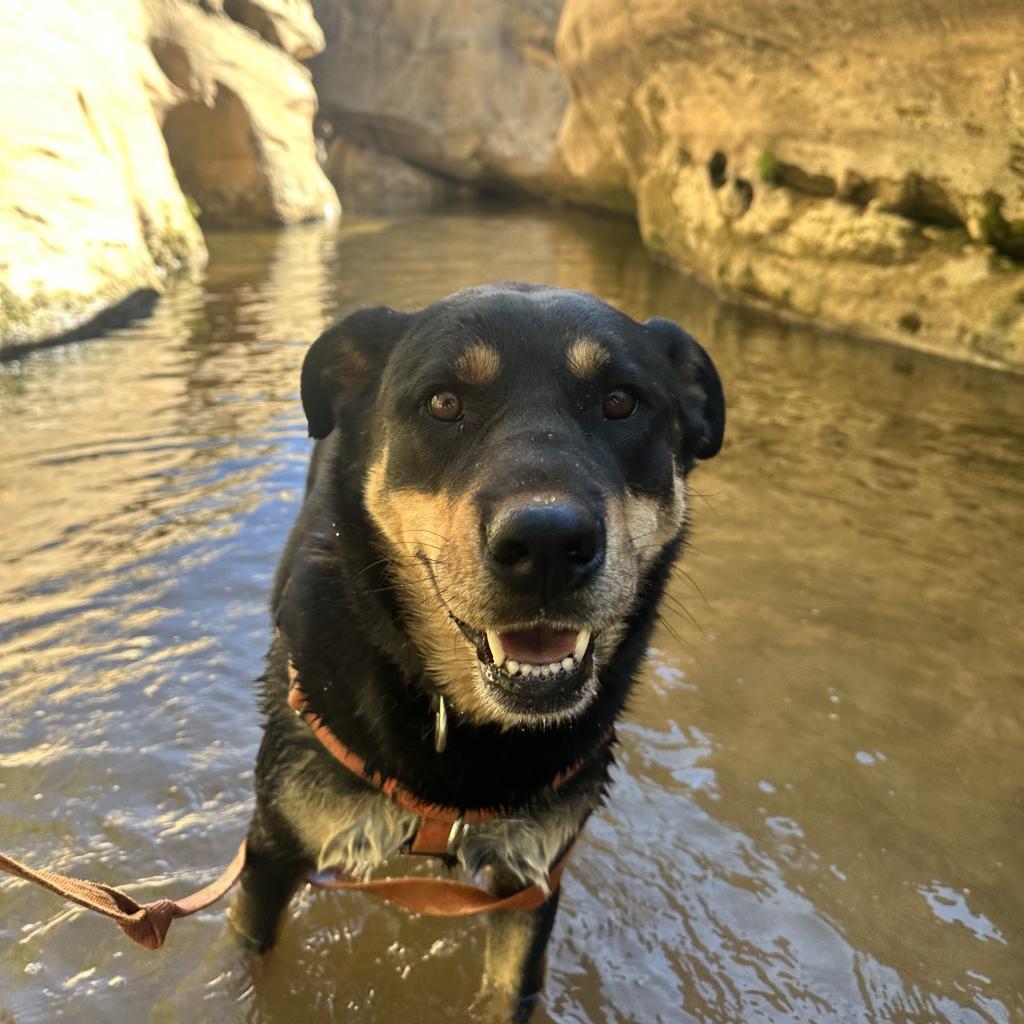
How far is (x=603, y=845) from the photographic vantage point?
2676 mm

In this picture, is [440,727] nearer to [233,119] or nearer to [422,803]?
[422,803]

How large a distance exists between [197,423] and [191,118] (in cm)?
1214

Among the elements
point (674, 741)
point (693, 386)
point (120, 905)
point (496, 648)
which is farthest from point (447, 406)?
point (674, 741)

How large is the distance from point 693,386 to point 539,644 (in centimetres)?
103

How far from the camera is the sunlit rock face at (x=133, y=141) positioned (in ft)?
24.2

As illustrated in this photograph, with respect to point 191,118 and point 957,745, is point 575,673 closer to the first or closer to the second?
point 957,745

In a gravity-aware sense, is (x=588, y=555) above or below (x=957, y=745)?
above

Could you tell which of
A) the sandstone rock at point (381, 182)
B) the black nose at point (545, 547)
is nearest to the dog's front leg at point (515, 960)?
the black nose at point (545, 547)

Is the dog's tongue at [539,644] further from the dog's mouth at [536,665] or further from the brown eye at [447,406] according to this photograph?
the brown eye at [447,406]

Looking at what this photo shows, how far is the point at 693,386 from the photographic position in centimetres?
249

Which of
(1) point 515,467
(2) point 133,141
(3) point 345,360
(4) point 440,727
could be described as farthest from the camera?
(2) point 133,141

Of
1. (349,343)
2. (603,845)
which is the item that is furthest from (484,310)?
(603,845)

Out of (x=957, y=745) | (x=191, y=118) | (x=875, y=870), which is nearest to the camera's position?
(x=875, y=870)

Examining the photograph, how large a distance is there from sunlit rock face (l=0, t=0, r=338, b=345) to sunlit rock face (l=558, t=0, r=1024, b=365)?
612 centimetres
